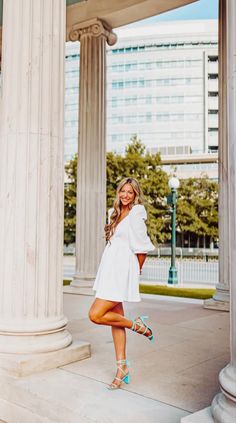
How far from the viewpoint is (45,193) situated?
21.4 feet

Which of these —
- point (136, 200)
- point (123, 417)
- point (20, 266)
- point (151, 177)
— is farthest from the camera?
point (151, 177)

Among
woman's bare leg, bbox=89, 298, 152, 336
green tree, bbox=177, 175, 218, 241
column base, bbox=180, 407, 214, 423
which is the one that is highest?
green tree, bbox=177, 175, 218, 241

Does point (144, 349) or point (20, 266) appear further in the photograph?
point (144, 349)

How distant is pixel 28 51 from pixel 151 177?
142 ft

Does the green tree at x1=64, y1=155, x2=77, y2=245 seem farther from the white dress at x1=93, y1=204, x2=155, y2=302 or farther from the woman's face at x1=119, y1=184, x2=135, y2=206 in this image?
the white dress at x1=93, y1=204, x2=155, y2=302

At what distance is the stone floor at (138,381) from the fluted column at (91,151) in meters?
6.09

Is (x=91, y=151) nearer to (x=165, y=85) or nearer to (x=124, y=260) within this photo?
(x=124, y=260)

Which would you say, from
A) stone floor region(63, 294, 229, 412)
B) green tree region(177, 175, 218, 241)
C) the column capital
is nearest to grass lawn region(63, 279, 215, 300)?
stone floor region(63, 294, 229, 412)

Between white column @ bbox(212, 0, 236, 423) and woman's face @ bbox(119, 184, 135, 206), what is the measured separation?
1697 millimetres

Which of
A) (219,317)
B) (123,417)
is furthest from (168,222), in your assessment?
(123,417)

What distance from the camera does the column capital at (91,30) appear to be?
15844mm

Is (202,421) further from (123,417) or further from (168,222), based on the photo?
(168,222)

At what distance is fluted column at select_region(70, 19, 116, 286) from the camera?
50.8 ft

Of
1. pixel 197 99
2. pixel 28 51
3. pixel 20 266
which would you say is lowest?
pixel 20 266
